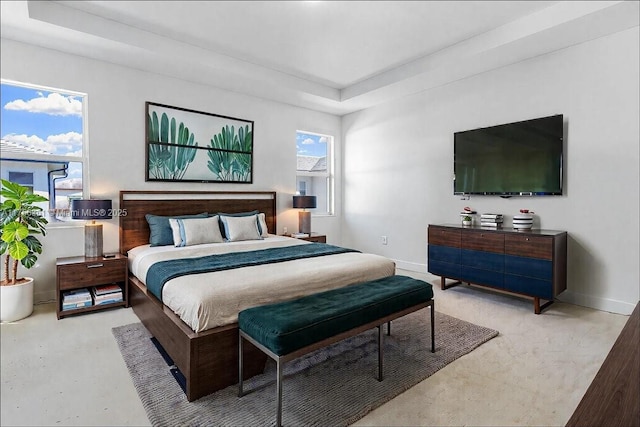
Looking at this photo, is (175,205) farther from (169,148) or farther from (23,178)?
(23,178)

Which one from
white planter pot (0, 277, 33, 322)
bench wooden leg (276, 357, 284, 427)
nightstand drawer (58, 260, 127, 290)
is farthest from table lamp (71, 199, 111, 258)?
bench wooden leg (276, 357, 284, 427)

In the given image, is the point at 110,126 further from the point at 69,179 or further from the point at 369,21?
the point at 369,21

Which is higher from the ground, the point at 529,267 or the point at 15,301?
the point at 529,267

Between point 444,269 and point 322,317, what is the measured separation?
2705 mm

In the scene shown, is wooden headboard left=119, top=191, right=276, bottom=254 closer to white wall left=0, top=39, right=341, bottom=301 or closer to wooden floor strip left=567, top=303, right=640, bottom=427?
white wall left=0, top=39, right=341, bottom=301

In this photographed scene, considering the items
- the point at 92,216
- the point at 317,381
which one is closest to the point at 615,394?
the point at 317,381

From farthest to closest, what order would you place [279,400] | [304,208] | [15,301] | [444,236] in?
[304,208] → [444,236] → [15,301] → [279,400]

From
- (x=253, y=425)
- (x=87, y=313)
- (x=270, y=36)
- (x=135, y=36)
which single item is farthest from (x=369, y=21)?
(x=87, y=313)

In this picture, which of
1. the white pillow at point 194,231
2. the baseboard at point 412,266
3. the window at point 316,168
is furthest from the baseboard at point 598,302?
the white pillow at point 194,231

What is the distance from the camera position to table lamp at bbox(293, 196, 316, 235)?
5195 mm

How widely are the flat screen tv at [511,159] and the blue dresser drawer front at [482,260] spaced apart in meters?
0.81

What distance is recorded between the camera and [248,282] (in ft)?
7.48

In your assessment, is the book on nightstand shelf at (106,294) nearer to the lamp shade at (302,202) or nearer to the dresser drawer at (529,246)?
the lamp shade at (302,202)

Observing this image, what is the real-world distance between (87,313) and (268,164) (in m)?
3.01
